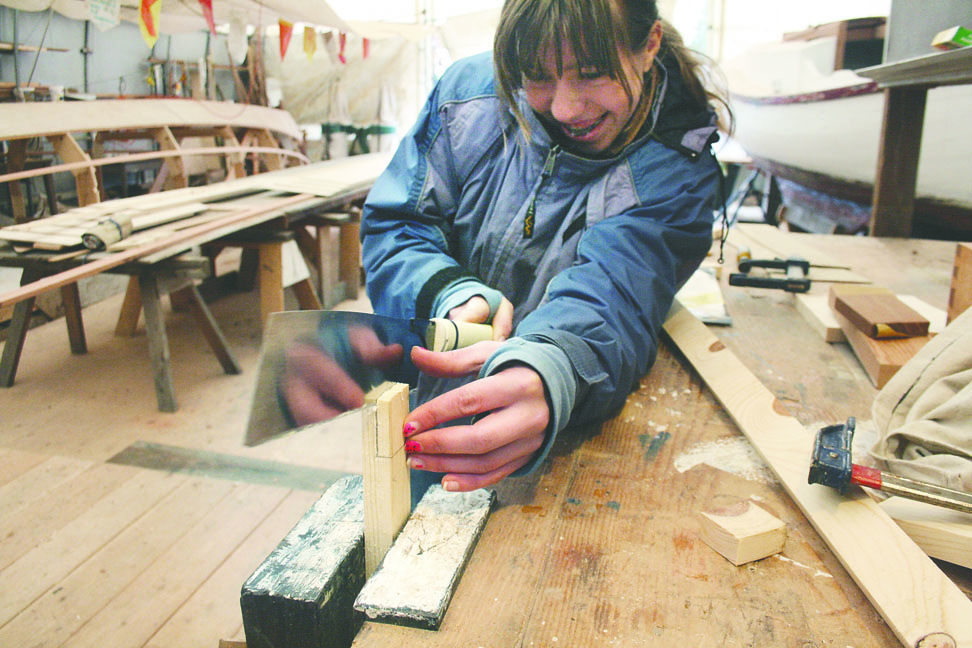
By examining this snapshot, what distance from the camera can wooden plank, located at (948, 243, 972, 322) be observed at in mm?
1541

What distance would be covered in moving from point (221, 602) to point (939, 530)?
187cm

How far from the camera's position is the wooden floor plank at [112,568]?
1796 mm

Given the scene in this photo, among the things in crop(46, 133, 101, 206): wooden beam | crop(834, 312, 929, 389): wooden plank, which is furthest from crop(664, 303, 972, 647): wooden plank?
crop(46, 133, 101, 206): wooden beam

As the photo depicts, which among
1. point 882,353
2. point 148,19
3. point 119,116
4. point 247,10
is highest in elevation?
point 247,10

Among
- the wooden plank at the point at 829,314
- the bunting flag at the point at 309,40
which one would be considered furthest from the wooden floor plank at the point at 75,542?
the bunting flag at the point at 309,40

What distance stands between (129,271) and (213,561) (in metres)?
1.59

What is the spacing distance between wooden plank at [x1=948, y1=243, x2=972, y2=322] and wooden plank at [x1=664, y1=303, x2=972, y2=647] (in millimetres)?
695

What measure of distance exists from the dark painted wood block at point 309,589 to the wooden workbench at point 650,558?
3.8 inches

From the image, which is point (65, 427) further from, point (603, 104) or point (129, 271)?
point (603, 104)

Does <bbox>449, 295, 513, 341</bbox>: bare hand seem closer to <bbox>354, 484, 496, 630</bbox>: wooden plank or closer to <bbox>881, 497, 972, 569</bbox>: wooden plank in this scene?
<bbox>354, 484, 496, 630</bbox>: wooden plank

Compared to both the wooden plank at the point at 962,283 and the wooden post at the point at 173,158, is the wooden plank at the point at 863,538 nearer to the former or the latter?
the wooden plank at the point at 962,283

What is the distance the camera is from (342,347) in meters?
0.85

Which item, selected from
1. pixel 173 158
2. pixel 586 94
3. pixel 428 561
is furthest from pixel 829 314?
pixel 173 158

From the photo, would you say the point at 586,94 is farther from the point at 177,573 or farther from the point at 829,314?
the point at 177,573
